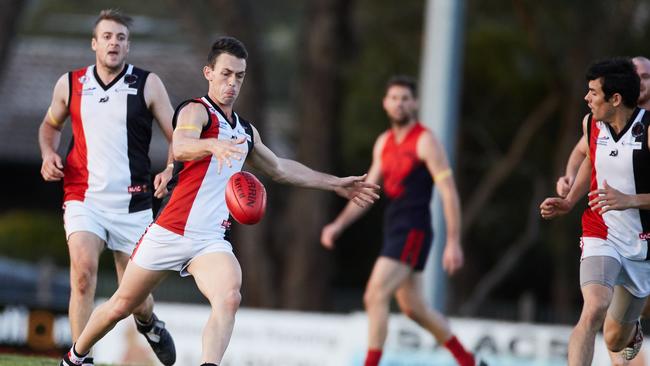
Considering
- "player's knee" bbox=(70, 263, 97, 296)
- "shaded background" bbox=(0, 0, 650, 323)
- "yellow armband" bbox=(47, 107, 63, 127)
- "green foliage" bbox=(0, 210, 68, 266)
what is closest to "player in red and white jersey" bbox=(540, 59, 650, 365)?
"player's knee" bbox=(70, 263, 97, 296)

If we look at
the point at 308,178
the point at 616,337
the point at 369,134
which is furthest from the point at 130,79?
the point at 369,134

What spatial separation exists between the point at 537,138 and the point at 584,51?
10.3ft

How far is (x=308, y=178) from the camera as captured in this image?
820 centimetres

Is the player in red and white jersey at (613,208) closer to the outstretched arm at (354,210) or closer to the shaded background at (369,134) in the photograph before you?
the outstretched arm at (354,210)

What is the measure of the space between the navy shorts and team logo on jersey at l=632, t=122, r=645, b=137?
3.34 metres

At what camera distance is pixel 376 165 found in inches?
460

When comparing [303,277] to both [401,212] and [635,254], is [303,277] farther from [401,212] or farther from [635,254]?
[635,254]

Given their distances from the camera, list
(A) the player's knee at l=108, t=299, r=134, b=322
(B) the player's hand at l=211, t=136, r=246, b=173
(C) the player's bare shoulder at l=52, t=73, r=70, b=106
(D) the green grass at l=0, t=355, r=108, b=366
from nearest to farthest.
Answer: (B) the player's hand at l=211, t=136, r=246, b=173
(A) the player's knee at l=108, t=299, r=134, b=322
(C) the player's bare shoulder at l=52, t=73, r=70, b=106
(D) the green grass at l=0, t=355, r=108, b=366

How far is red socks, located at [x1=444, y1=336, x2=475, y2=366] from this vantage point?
11305 mm

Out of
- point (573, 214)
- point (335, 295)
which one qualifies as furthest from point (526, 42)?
point (335, 295)

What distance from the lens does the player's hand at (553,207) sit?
27.2 ft

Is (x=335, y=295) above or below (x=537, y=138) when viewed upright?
below

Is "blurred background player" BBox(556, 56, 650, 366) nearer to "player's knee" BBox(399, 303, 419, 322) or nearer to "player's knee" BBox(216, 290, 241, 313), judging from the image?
"player's knee" BBox(216, 290, 241, 313)

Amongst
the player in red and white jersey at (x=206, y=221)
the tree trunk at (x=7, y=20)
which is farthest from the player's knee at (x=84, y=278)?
the tree trunk at (x=7, y=20)
